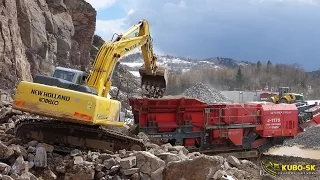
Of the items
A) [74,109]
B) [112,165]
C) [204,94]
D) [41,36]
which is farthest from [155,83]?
[204,94]

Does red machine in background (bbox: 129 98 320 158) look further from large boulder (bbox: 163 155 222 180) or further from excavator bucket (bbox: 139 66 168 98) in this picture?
large boulder (bbox: 163 155 222 180)

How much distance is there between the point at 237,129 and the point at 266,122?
113 centimetres

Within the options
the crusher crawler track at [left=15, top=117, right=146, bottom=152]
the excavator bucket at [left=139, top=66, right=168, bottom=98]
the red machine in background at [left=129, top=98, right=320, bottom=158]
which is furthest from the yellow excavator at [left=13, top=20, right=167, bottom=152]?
the excavator bucket at [left=139, top=66, right=168, bottom=98]

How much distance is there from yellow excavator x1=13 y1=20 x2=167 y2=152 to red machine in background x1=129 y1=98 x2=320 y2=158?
315 centimetres

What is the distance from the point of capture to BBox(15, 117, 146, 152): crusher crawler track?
361 inches

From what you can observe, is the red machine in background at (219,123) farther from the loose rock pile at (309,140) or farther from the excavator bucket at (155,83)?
the loose rock pile at (309,140)

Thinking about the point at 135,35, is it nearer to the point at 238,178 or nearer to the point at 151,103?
the point at 151,103

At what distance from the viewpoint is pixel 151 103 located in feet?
44.2

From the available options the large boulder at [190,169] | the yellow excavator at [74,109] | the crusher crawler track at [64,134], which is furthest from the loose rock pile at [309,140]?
the large boulder at [190,169]

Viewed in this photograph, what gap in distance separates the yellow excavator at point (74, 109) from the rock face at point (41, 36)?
29.0 ft

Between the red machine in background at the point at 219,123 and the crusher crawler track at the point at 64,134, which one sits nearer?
the crusher crawler track at the point at 64,134

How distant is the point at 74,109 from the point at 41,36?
1517 cm

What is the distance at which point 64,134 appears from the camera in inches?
368

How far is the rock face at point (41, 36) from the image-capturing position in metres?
18.2
